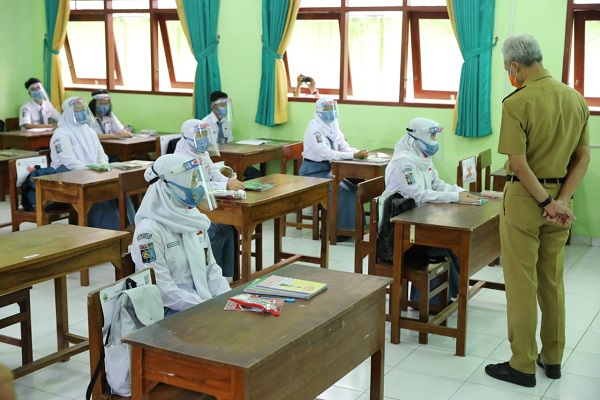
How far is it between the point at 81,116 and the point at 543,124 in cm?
419

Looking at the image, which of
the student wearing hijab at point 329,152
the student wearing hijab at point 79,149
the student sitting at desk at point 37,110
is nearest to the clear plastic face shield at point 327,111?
the student wearing hijab at point 329,152

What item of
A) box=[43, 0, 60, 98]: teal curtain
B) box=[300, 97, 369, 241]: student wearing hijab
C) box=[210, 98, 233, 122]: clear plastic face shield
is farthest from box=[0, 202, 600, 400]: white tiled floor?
box=[43, 0, 60, 98]: teal curtain

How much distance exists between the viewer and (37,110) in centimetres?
888

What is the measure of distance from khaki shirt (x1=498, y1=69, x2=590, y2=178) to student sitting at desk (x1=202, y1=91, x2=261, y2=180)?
447 centimetres

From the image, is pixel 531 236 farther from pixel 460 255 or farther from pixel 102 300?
pixel 102 300

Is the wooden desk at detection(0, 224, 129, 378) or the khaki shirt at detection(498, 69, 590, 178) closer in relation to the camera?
the wooden desk at detection(0, 224, 129, 378)

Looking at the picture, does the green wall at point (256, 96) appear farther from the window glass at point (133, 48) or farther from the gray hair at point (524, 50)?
the gray hair at point (524, 50)

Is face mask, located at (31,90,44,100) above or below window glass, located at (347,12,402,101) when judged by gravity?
below

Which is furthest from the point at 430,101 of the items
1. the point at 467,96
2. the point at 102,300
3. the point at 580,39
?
the point at 102,300

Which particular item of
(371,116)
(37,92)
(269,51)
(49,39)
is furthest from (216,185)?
(49,39)

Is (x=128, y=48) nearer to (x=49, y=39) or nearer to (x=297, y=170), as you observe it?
(x=49, y=39)

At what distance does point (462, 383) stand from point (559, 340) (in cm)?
51

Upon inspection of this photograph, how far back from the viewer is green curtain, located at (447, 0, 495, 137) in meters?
6.99

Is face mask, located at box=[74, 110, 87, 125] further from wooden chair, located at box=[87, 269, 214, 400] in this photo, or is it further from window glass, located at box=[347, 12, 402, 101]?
wooden chair, located at box=[87, 269, 214, 400]
